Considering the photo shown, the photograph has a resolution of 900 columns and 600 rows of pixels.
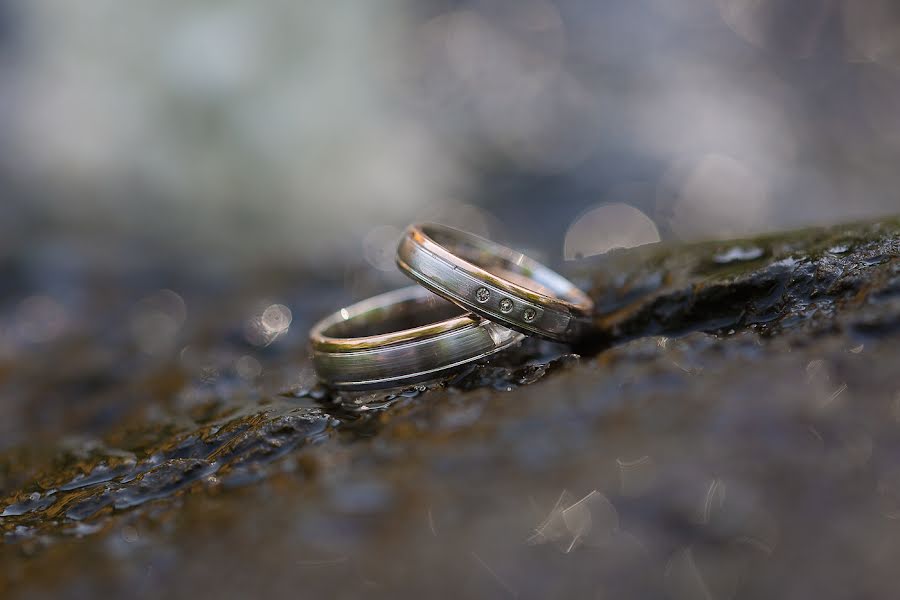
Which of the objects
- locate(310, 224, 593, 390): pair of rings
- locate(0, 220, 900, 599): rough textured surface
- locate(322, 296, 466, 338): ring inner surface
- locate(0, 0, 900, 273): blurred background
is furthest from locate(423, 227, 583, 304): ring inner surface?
locate(0, 0, 900, 273): blurred background

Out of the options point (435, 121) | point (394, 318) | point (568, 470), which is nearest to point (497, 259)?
point (394, 318)

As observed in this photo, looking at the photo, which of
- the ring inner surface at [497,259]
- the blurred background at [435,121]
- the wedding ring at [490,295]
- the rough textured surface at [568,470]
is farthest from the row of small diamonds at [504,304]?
the blurred background at [435,121]

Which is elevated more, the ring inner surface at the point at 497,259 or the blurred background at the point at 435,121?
the blurred background at the point at 435,121

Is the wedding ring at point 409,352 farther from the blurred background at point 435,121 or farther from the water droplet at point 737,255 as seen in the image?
the blurred background at point 435,121

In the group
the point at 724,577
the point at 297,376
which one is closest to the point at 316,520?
the point at 724,577

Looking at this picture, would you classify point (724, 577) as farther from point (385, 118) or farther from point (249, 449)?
point (385, 118)

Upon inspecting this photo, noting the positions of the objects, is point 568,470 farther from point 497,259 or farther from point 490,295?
point 497,259
